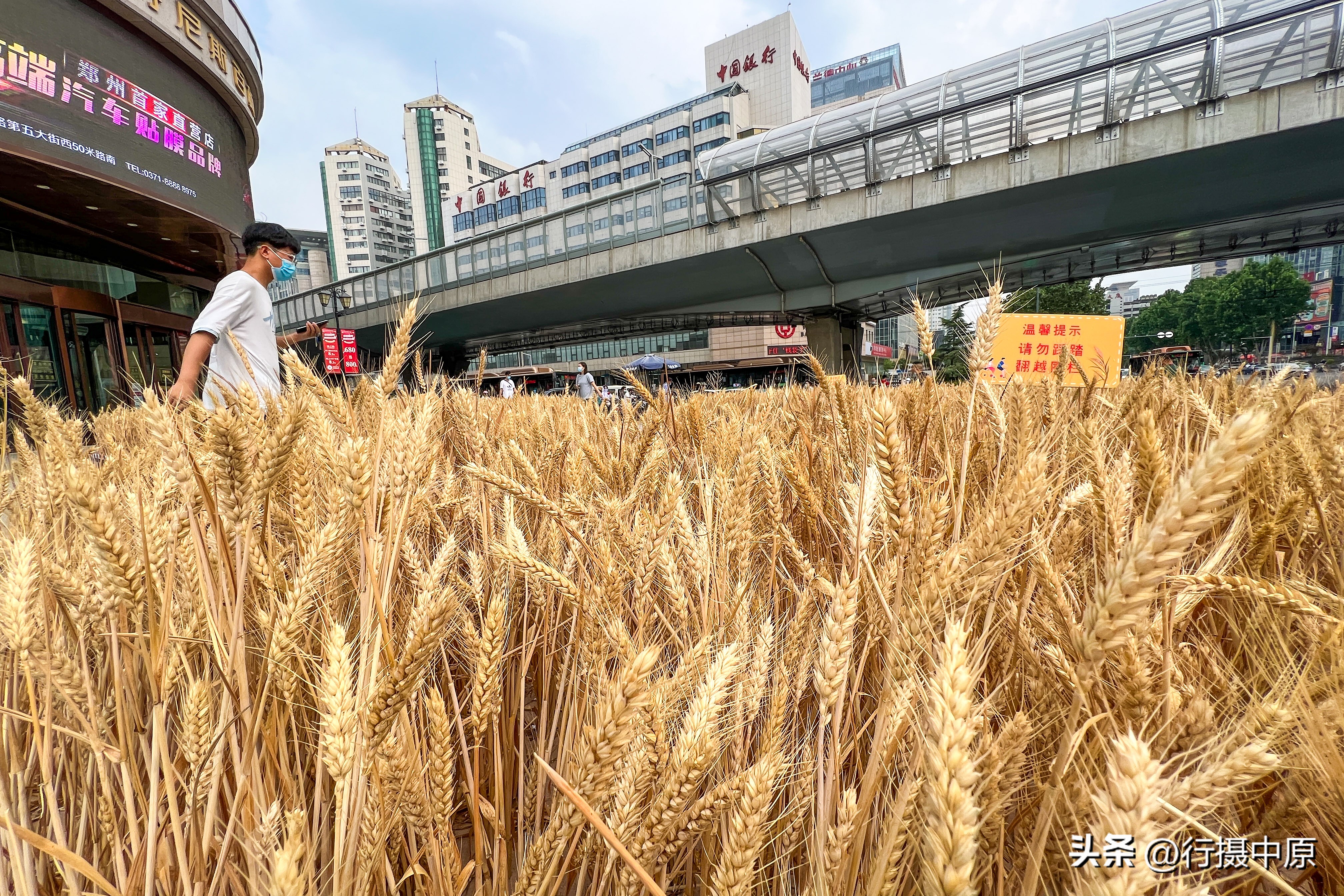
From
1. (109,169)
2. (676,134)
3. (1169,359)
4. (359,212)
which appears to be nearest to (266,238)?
(1169,359)

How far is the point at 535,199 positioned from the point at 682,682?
58.4 metres

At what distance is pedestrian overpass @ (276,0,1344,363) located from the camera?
7.79 metres

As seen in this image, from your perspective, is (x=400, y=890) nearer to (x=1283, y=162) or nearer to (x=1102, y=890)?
(x=1102, y=890)

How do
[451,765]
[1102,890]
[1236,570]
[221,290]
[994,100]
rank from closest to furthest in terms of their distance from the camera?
1. [1102,890]
2. [451,765]
3. [1236,570]
4. [221,290]
5. [994,100]

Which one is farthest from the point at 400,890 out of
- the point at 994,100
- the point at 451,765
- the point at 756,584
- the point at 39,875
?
the point at 994,100

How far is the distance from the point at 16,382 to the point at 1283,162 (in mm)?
14443

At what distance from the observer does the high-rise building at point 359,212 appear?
82.7 m

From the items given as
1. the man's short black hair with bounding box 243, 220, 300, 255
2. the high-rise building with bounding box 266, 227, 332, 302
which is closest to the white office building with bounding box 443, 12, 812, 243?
the high-rise building with bounding box 266, 227, 332, 302

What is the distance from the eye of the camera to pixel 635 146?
46.6 metres

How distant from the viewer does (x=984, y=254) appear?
11.8 meters

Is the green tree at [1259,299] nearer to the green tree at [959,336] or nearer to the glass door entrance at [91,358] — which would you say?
the green tree at [959,336]

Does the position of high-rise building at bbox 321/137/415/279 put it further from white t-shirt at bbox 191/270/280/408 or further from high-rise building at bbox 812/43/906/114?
white t-shirt at bbox 191/270/280/408

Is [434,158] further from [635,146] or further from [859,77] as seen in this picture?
[859,77]

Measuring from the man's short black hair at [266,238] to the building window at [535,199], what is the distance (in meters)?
54.7
